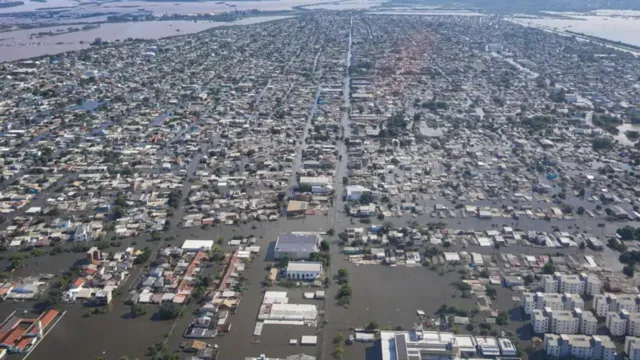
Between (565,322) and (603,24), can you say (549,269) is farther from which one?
(603,24)

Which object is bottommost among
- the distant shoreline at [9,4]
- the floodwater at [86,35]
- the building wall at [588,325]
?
the building wall at [588,325]

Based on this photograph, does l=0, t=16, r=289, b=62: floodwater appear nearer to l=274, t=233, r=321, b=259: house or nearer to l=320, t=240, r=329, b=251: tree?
l=274, t=233, r=321, b=259: house

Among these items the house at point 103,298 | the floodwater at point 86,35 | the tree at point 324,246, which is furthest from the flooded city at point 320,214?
the floodwater at point 86,35

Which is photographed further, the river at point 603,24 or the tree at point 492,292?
the river at point 603,24

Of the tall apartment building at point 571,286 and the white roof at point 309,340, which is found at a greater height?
the tall apartment building at point 571,286

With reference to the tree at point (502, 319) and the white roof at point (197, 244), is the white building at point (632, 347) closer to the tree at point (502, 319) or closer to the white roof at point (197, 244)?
the tree at point (502, 319)
